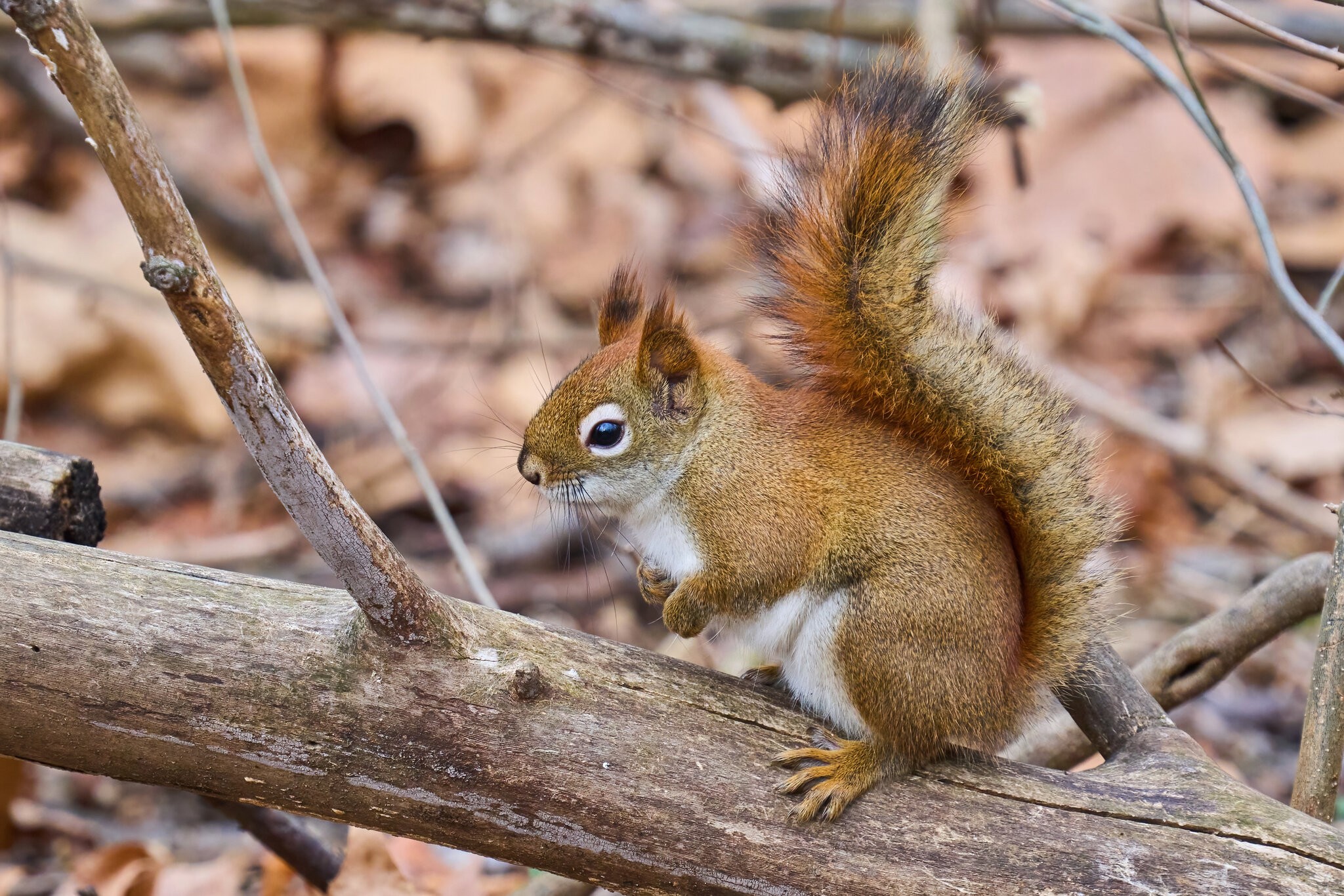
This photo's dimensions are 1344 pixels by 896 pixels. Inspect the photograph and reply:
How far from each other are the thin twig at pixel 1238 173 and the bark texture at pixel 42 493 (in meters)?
1.51

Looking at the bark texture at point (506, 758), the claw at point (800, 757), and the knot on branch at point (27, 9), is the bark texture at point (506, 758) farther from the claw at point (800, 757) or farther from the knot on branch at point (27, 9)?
the knot on branch at point (27, 9)

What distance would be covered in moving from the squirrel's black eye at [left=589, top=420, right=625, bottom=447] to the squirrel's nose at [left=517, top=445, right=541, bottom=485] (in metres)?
0.08

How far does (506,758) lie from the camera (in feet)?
4.21

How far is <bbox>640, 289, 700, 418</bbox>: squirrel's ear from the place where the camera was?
5.34 feet

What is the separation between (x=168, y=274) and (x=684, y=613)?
2.71 ft

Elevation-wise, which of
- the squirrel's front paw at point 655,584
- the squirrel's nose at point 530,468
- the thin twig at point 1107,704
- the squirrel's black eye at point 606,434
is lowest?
A: the thin twig at point 1107,704

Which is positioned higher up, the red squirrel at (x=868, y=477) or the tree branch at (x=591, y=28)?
the tree branch at (x=591, y=28)

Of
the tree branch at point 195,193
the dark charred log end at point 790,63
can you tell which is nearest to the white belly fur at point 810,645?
the dark charred log end at point 790,63

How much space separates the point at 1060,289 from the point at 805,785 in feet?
9.40

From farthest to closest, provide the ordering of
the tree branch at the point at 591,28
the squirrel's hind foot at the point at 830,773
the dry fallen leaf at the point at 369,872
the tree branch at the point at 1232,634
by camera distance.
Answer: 1. the tree branch at the point at 591,28
2. the tree branch at the point at 1232,634
3. the dry fallen leaf at the point at 369,872
4. the squirrel's hind foot at the point at 830,773

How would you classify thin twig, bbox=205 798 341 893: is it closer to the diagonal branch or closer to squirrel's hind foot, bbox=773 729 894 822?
the diagonal branch

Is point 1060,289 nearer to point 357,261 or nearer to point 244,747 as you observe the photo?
point 357,261

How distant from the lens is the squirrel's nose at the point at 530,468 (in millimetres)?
1648

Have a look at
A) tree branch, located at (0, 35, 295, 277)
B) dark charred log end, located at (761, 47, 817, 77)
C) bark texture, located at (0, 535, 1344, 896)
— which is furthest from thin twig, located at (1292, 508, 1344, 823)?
tree branch, located at (0, 35, 295, 277)
